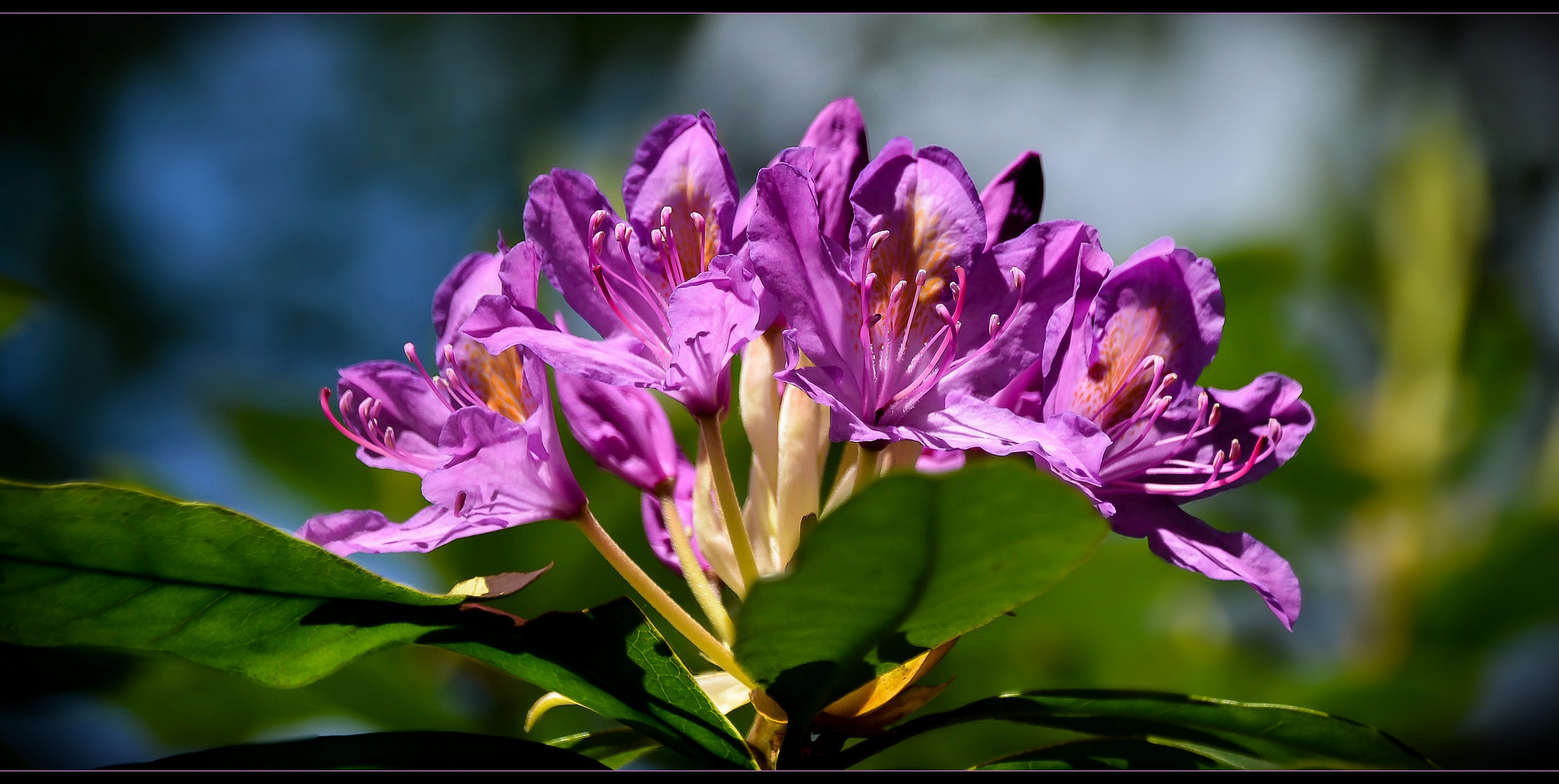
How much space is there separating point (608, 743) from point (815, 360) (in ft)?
1.28

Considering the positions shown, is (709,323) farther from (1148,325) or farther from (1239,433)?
(1239,433)

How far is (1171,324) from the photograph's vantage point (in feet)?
2.97

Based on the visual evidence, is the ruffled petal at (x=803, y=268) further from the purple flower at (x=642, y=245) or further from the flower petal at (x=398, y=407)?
Answer: the flower petal at (x=398, y=407)

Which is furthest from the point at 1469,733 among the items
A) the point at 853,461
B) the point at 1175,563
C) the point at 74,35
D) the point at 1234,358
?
the point at 74,35

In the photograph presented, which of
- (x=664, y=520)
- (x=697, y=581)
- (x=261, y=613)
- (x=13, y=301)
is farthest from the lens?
(x=13, y=301)

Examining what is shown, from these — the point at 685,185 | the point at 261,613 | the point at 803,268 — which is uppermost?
the point at 685,185

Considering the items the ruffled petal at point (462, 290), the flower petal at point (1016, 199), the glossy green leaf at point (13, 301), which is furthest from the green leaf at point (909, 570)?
the glossy green leaf at point (13, 301)

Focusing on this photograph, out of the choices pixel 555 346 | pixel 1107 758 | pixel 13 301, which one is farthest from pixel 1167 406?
pixel 13 301

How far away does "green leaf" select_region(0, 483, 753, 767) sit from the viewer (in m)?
0.70

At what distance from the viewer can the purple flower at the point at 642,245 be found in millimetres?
Answer: 840

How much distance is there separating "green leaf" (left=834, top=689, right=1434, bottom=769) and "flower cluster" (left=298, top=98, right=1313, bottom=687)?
0.26 feet

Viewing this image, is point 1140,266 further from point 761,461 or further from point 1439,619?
point 1439,619

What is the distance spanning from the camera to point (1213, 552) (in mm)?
867

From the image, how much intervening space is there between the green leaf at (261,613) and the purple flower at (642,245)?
20 cm
